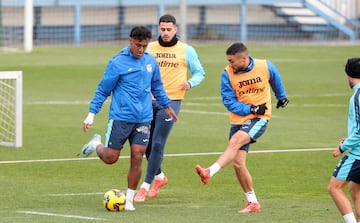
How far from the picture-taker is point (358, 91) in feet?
33.8

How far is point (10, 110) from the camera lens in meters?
21.1

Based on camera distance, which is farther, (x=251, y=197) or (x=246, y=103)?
(x=246, y=103)

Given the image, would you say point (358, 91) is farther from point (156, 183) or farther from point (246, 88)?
point (156, 183)

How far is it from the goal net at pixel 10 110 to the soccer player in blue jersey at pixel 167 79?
4.37 metres

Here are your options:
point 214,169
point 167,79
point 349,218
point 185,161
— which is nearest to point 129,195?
point 214,169

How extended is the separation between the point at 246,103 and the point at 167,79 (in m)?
1.81

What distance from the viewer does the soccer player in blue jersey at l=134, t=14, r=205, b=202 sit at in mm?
13750

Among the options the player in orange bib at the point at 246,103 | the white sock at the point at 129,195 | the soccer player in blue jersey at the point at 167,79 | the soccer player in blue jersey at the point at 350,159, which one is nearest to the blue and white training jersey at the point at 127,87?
the white sock at the point at 129,195

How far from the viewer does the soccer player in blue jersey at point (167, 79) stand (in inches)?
541

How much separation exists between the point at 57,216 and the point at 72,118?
1074 cm

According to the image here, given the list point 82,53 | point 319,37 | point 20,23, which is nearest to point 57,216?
point 82,53

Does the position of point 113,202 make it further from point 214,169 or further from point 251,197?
point 251,197

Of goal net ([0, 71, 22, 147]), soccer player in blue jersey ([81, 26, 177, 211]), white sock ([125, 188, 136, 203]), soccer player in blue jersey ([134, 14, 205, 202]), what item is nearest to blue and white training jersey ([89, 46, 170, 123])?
soccer player in blue jersey ([81, 26, 177, 211])

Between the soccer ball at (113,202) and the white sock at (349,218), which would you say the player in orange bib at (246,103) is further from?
the white sock at (349,218)
